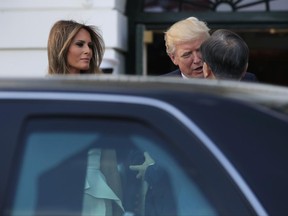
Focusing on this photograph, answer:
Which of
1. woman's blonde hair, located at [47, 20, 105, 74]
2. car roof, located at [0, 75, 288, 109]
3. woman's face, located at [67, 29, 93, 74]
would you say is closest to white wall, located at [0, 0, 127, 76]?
woman's blonde hair, located at [47, 20, 105, 74]

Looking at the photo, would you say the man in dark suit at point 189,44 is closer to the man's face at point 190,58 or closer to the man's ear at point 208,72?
the man's face at point 190,58

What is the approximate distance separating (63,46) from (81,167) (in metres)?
2.18

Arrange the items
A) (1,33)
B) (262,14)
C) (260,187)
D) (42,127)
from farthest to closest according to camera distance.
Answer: (262,14)
(1,33)
(42,127)
(260,187)

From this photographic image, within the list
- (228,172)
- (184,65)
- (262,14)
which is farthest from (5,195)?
(262,14)

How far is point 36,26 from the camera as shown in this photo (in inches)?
309

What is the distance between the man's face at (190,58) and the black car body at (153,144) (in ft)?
7.14

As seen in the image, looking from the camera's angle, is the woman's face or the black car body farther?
the woman's face

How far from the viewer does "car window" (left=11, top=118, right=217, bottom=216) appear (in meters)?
2.36

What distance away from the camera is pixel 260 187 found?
2.27m

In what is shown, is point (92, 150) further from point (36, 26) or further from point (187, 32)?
point (36, 26)

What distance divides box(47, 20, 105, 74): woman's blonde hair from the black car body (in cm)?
198

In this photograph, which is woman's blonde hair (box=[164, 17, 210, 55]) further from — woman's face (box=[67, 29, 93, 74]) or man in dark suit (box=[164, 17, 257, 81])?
woman's face (box=[67, 29, 93, 74])

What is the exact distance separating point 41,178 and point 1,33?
5566mm

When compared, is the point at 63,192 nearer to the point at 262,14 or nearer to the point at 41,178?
the point at 41,178
